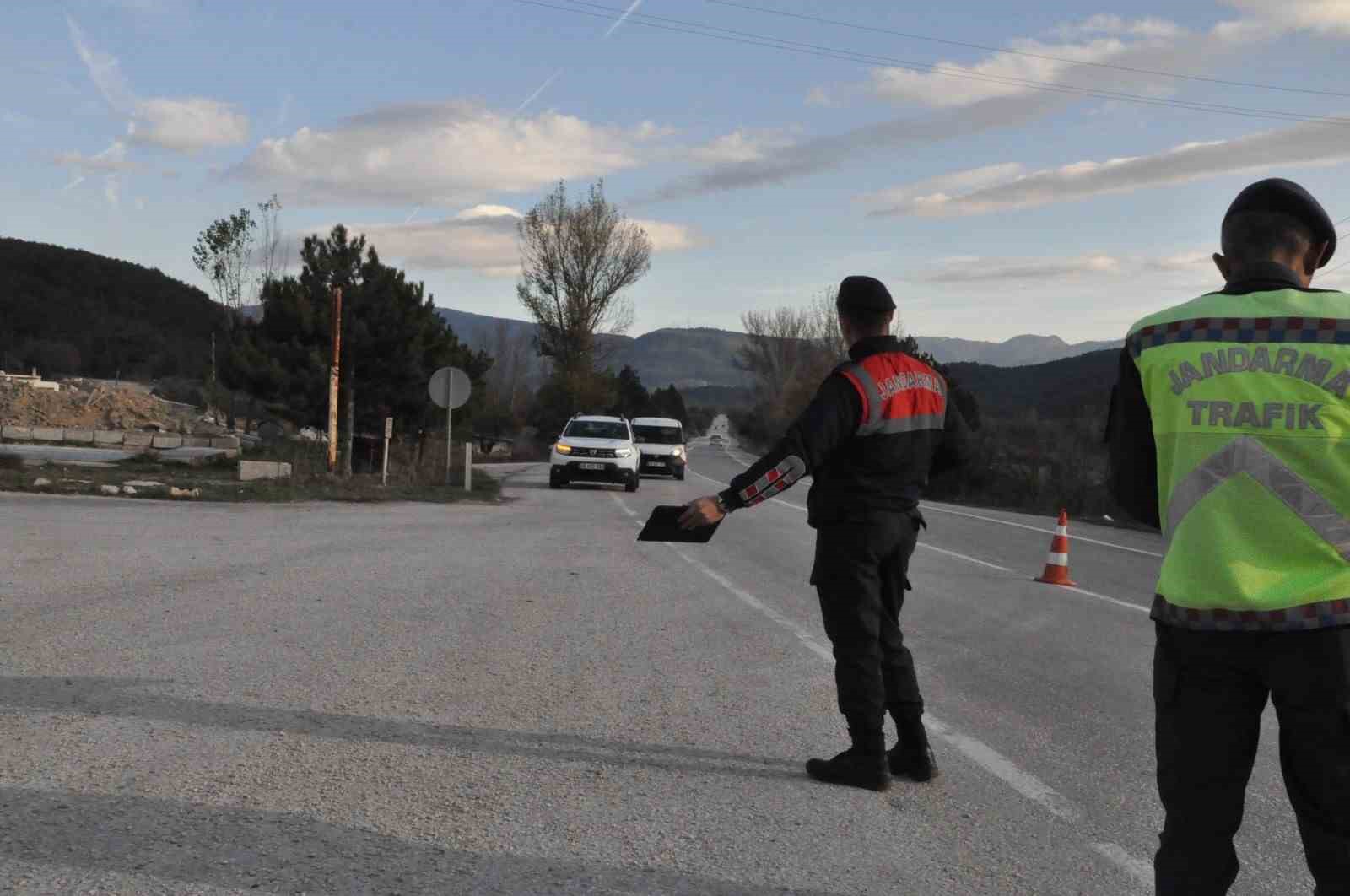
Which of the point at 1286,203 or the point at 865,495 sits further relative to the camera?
the point at 865,495

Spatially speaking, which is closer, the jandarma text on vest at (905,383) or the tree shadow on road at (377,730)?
the jandarma text on vest at (905,383)

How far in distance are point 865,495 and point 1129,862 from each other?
4.94 feet

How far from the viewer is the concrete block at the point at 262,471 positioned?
79.6 ft

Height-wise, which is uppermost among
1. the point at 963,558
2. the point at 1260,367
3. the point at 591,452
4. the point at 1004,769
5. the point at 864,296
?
the point at 864,296

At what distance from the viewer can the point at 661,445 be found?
34812 millimetres

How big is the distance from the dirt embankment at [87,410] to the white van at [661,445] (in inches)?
759

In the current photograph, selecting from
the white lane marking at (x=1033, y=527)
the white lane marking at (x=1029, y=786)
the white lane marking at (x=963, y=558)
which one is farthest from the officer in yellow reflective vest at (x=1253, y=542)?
the white lane marking at (x=1033, y=527)

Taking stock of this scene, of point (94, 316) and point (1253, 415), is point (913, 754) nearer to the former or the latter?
point (1253, 415)

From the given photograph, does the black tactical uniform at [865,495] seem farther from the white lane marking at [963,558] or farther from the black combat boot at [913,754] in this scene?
the white lane marking at [963,558]

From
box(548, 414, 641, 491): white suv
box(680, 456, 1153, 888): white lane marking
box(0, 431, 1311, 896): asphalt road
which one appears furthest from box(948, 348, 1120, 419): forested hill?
box(680, 456, 1153, 888): white lane marking

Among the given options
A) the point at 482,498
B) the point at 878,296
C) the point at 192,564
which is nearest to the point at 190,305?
the point at 482,498

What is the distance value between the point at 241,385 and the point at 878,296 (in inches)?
1071

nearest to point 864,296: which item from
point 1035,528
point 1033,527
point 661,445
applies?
point 1035,528

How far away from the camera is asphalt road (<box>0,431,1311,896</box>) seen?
3.75m
